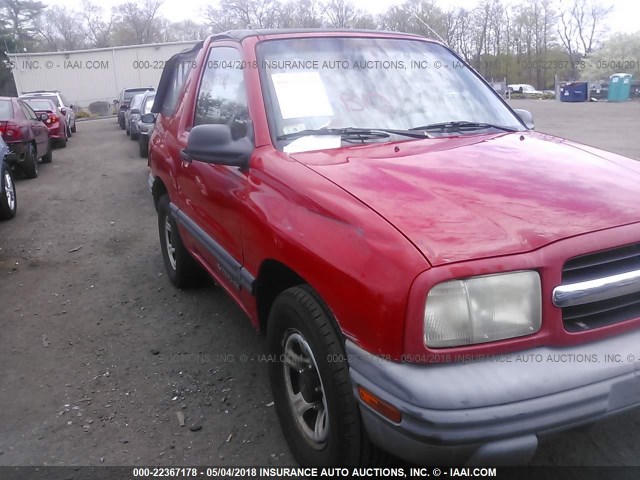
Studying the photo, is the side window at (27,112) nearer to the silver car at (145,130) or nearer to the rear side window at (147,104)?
the silver car at (145,130)

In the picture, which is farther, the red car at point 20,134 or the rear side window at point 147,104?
the rear side window at point 147,104

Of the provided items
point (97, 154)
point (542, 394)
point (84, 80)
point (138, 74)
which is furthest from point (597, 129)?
point (84, 80)

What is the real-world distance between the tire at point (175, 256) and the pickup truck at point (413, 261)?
139 cm

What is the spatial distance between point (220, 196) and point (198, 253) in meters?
0.87

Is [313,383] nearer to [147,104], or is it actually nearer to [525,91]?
[147,104]

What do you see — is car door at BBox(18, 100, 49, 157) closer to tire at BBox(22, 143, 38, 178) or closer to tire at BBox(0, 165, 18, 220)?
tire at BBox(22, 143, 38, 178)

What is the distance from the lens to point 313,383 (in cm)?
236

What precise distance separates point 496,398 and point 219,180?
1.95 m

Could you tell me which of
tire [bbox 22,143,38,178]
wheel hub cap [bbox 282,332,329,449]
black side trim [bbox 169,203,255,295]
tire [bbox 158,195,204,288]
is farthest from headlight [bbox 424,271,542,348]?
tire [bbox 22,143,38,178]

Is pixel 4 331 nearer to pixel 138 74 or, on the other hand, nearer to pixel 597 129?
pixel 597 129

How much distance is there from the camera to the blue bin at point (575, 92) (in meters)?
35.9

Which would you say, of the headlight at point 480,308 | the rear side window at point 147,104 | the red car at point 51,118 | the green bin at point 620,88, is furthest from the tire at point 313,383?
the green bin at point 620,88

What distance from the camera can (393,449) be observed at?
188 cm

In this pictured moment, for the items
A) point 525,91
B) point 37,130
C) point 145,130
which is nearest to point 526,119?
point 145,130
